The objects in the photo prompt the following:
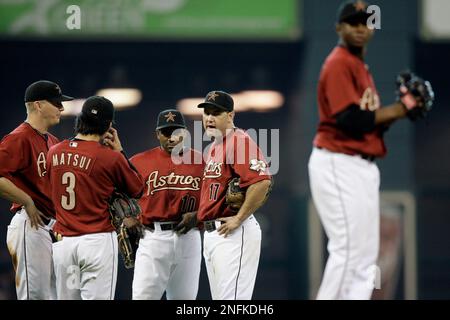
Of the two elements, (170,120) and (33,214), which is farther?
(170,120)

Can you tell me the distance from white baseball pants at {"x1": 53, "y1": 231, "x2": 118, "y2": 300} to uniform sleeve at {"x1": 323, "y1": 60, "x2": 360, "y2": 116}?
1.64 metres

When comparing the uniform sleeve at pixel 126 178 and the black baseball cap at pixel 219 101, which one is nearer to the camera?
the uniform sleeve at pixel 126 178

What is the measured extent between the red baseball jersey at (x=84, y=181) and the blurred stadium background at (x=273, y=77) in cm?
511

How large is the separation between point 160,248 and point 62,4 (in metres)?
5.04

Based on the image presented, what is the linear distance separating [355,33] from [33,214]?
2264mm

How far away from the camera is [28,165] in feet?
20.5

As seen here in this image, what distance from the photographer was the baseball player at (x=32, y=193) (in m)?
6.13

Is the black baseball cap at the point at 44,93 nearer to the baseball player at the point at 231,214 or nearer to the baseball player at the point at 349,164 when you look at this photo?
the baseball player at the point at 231,214

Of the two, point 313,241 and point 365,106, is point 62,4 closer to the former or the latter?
point 313,241

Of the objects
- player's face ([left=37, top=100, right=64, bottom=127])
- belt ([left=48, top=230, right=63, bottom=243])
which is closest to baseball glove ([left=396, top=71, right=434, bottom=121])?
belt ([left=48, top=230, right=63, bottom=243])

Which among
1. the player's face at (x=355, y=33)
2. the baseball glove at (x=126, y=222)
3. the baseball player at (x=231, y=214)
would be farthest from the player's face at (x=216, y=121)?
the player's face at (x=355, y=33)

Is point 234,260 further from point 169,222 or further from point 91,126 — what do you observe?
point 91,126

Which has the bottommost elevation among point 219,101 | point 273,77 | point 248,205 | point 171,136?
point 248,205

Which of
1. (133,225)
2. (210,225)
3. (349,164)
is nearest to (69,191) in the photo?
(133,225)
